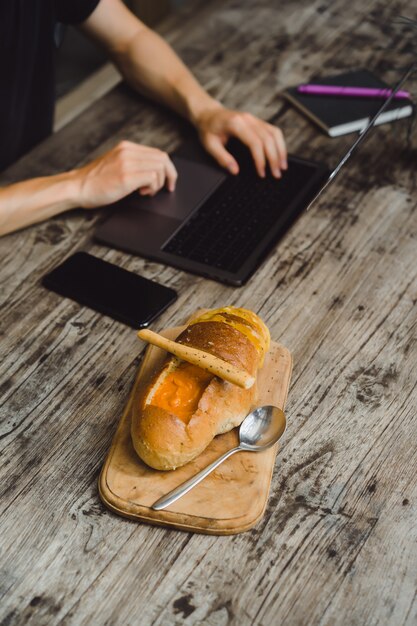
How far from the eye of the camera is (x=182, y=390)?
0.84 meters

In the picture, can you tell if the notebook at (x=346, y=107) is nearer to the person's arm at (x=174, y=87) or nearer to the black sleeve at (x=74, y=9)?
the person's arm at (x=174, y=87)

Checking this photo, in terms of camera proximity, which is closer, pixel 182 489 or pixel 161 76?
pixel 182 489

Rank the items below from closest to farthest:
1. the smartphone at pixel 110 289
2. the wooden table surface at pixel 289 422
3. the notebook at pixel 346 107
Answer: the wooden table surface at pixel 289 422 < the smartphone at pixel 110 289 < the notebook at pixel 346 107

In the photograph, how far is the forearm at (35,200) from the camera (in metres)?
1.21

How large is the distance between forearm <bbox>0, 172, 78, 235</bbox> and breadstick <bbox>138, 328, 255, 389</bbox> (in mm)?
477

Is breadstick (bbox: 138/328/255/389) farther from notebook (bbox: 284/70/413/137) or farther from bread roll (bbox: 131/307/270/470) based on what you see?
notebook (bbox: 284/70/413/137)

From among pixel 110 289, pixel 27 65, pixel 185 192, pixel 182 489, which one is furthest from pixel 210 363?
pixel 27 65

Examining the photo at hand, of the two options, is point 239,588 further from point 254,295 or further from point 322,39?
point 322,39

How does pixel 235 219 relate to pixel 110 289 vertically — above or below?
below

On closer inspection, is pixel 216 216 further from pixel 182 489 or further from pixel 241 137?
pixel 182 489

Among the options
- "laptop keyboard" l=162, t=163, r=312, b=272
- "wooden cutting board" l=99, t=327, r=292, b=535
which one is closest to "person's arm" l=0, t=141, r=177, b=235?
"laptop keyboard" l=162, t=163, r=312, b=272

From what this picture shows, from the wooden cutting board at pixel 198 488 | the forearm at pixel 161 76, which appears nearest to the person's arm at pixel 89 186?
the forearm at pixel 161 76

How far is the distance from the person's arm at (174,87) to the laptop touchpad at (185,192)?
0.14ft

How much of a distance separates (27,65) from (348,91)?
724mm
